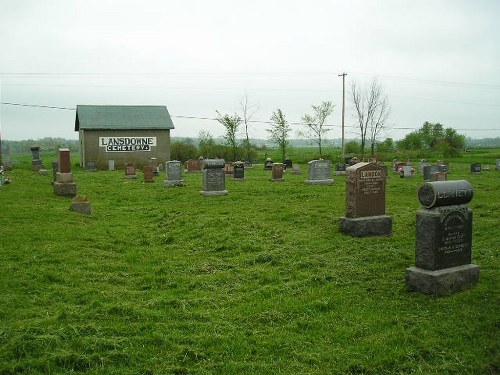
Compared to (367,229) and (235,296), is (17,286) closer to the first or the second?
(235,296)

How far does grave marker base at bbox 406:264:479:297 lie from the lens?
245 inches

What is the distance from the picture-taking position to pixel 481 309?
566 centimetres

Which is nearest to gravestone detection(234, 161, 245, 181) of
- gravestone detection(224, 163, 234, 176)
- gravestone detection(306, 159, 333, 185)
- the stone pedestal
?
gravestone detection(224, 163, 234, 176)

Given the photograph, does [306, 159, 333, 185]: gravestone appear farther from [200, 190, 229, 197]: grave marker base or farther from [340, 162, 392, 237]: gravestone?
[340, 162, 392, 237]: gravestone

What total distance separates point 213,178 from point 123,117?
980 inches

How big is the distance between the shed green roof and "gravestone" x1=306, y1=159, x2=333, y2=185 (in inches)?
817

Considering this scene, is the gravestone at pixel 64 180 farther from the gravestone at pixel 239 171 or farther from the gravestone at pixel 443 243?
the gravestone at pixel 443 243

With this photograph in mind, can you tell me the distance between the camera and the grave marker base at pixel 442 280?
6219 mm

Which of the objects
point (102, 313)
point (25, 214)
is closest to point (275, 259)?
point (102, 313)

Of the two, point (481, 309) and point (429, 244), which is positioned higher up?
point (429, 244)

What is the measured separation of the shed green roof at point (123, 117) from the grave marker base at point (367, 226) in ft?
102

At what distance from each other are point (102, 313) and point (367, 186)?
21.1 ft

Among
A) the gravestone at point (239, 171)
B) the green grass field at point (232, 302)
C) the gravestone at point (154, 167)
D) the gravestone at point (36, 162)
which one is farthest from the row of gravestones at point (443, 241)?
the gravestone at point (36, 162)

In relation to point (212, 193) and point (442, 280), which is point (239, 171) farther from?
point (442, 280)
